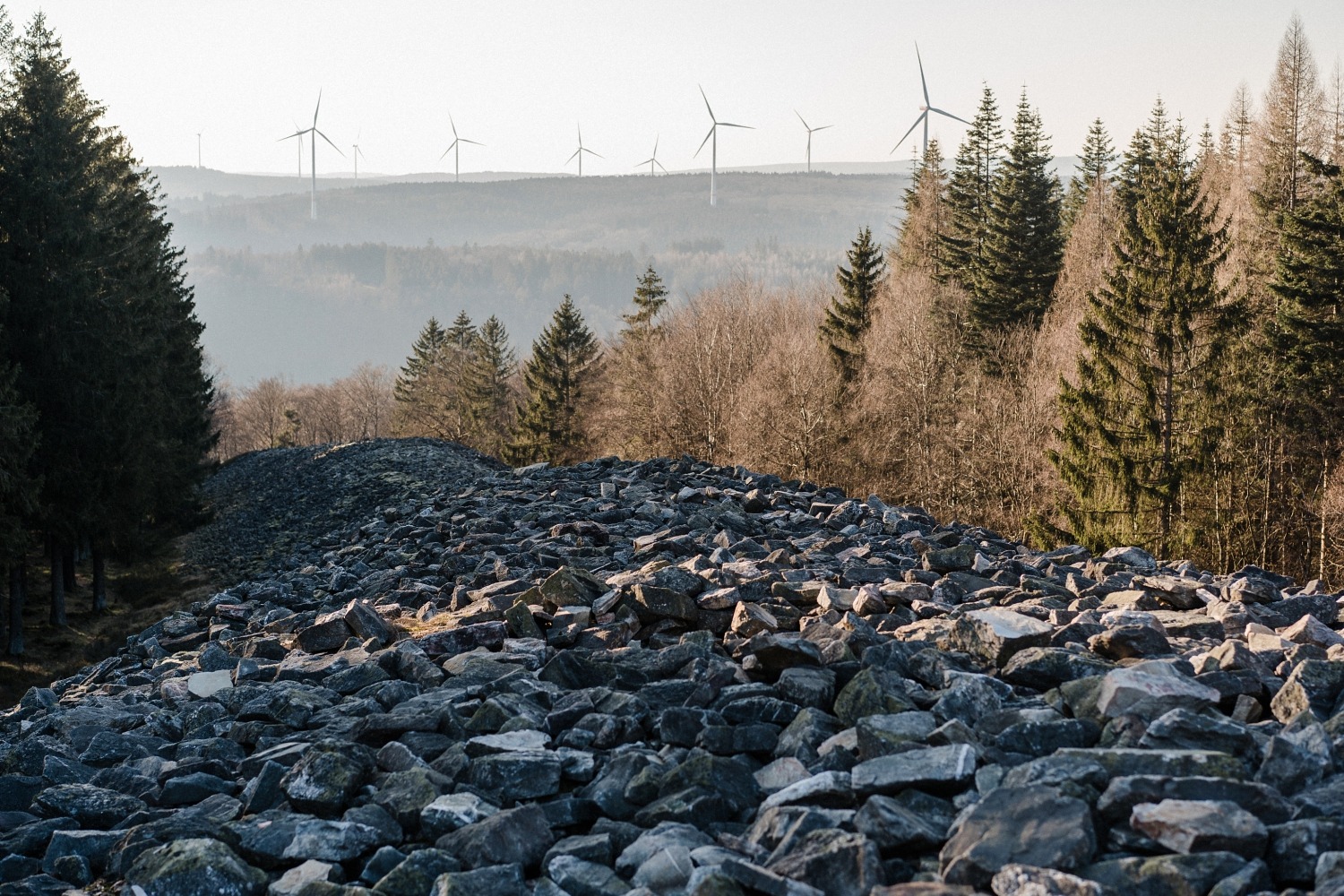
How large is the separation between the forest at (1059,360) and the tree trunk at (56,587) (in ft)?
76.5

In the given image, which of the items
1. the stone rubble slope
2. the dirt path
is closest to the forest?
the stone rubble slope

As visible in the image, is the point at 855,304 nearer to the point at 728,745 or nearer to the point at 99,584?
the point at 99,584

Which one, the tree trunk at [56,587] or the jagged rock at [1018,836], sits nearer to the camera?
the jagged rock at [1018,836]

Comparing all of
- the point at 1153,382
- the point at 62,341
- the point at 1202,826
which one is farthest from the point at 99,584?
the point at 1153,382

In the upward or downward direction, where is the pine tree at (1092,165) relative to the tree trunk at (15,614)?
upward

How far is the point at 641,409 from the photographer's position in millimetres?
47219

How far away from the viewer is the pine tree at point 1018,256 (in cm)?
4806

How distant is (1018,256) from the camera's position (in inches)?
1925

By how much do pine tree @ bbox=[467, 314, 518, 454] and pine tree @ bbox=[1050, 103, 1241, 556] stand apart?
142ft

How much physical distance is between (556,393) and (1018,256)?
27.5 m

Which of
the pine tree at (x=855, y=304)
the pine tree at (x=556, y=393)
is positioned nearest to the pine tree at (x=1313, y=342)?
the pine tree at (x=855, y=304)

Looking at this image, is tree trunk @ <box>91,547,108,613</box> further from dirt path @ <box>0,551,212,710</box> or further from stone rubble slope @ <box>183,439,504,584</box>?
stone rubble slope @ <box>183,439,504,584</box>

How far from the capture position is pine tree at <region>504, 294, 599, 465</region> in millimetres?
60625

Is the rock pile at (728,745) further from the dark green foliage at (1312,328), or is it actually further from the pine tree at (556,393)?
the pine tree at (556,393)
